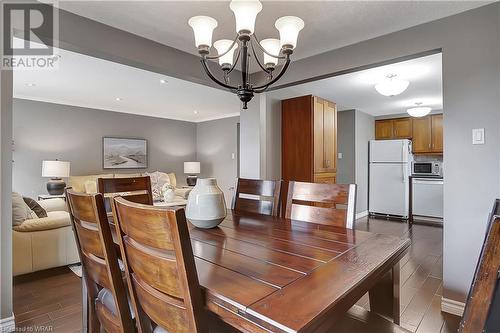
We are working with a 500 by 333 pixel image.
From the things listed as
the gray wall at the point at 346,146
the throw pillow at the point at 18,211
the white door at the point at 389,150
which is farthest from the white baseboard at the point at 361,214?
the throw pillow at the point at 18,211

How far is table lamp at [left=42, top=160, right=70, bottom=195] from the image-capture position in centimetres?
444

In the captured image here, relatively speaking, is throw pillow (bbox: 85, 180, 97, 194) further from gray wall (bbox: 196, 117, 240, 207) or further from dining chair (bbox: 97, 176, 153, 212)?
dining chair (bbox: 97, 176, 153, 212)

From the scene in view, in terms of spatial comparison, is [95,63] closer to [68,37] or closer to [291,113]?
[68,37]

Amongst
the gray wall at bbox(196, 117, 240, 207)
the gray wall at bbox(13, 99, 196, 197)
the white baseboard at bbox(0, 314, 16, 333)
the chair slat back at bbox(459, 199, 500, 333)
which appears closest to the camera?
the chair slat back at bbox(459, 199, 500, 333)

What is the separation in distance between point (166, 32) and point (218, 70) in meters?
0.89

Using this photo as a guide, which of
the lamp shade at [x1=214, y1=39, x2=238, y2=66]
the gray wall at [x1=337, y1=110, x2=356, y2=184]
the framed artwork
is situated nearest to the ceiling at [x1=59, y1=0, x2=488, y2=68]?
the lamp shade at [x1=214, y1=39, x2=238, y2=66]

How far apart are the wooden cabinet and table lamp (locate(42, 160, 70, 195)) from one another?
649 centimetres

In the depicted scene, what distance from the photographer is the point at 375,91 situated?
4117 mm

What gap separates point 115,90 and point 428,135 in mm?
6034

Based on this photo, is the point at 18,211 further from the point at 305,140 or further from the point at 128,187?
the point at 305,140

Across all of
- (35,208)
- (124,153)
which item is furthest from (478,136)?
(124,153)

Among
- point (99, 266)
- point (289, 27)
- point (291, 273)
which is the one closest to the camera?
point (291, 273)

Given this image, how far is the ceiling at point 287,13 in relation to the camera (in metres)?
1.96

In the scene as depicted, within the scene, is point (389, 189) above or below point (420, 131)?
below
